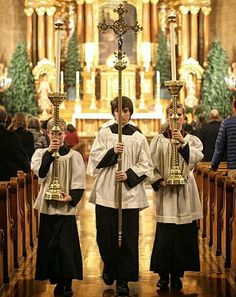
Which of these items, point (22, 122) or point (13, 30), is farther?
point (13, 30)

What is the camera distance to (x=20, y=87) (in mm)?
25297

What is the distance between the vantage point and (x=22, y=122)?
36.3ft

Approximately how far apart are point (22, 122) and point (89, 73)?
49.6 feet

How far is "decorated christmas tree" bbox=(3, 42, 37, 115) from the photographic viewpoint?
989 inches

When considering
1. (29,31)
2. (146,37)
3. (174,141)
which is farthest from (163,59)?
(174,141)

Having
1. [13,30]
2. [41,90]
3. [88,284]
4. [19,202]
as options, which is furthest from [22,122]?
[13,30]

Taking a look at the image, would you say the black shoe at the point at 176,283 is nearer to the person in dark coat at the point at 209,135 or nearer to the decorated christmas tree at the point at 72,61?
the person in dark coat at the point at 209,135

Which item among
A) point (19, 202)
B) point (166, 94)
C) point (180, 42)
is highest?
point (180, 42)

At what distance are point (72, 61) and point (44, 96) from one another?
5.22ft

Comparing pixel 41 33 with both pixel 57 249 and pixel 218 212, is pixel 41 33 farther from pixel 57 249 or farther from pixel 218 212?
pixel 57 249

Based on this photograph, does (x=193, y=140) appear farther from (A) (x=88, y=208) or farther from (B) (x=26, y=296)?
(A) (x=88, y=208)

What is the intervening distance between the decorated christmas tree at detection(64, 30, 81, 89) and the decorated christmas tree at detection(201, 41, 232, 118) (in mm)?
4432

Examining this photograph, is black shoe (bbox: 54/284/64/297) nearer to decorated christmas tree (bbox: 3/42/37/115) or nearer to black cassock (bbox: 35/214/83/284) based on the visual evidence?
black cassock (bbox: 35/214/83/284)

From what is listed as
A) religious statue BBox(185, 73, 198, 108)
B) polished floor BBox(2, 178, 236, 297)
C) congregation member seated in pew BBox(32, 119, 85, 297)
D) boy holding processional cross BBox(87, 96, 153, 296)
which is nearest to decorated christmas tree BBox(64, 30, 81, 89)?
religious statue BBox(185, 73, 198, 108)
